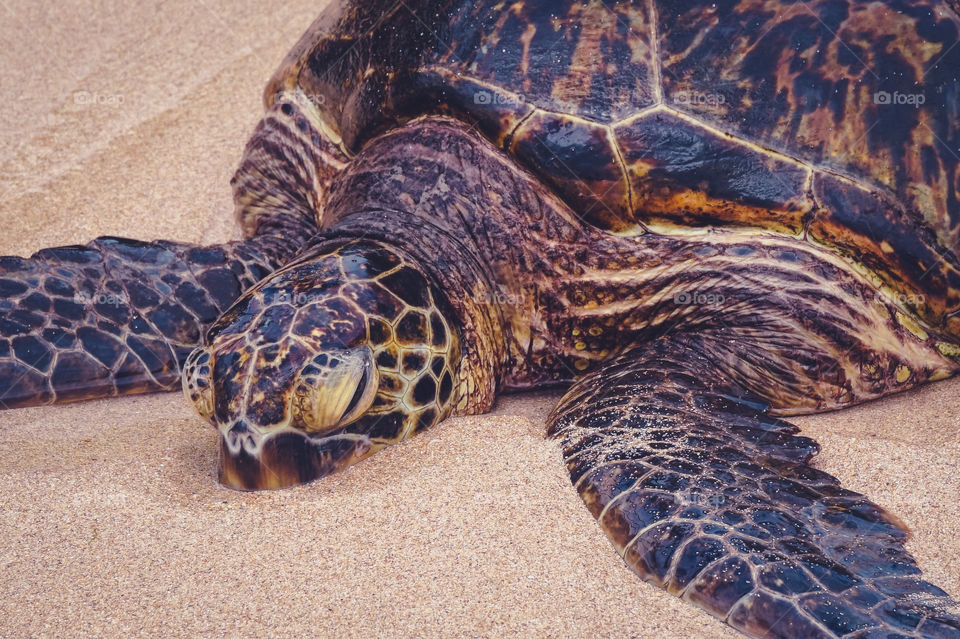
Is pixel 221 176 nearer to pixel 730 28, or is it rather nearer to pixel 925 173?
pixel 730 28

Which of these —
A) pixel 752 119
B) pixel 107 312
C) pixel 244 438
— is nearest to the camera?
pixel 244 438

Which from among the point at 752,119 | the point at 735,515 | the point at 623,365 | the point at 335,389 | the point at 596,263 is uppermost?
the point at 752,119

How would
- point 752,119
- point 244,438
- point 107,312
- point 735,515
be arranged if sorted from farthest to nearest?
point 107,312
point 752,119
point 244,438
point 735,515

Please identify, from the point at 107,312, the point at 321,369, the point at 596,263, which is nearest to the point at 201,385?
the point at 321,369

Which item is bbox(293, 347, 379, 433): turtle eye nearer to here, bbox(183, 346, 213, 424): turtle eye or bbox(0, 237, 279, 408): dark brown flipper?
bbox(183, 346, 213, 424): turtle eye

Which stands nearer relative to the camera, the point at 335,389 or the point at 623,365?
the point at 335,389

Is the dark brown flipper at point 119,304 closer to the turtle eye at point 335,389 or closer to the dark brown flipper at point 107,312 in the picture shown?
the dark brown flipper at point 107,312

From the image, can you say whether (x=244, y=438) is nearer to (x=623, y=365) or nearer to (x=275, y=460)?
(x=275, y=460)

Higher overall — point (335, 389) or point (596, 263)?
point (596, 263)
